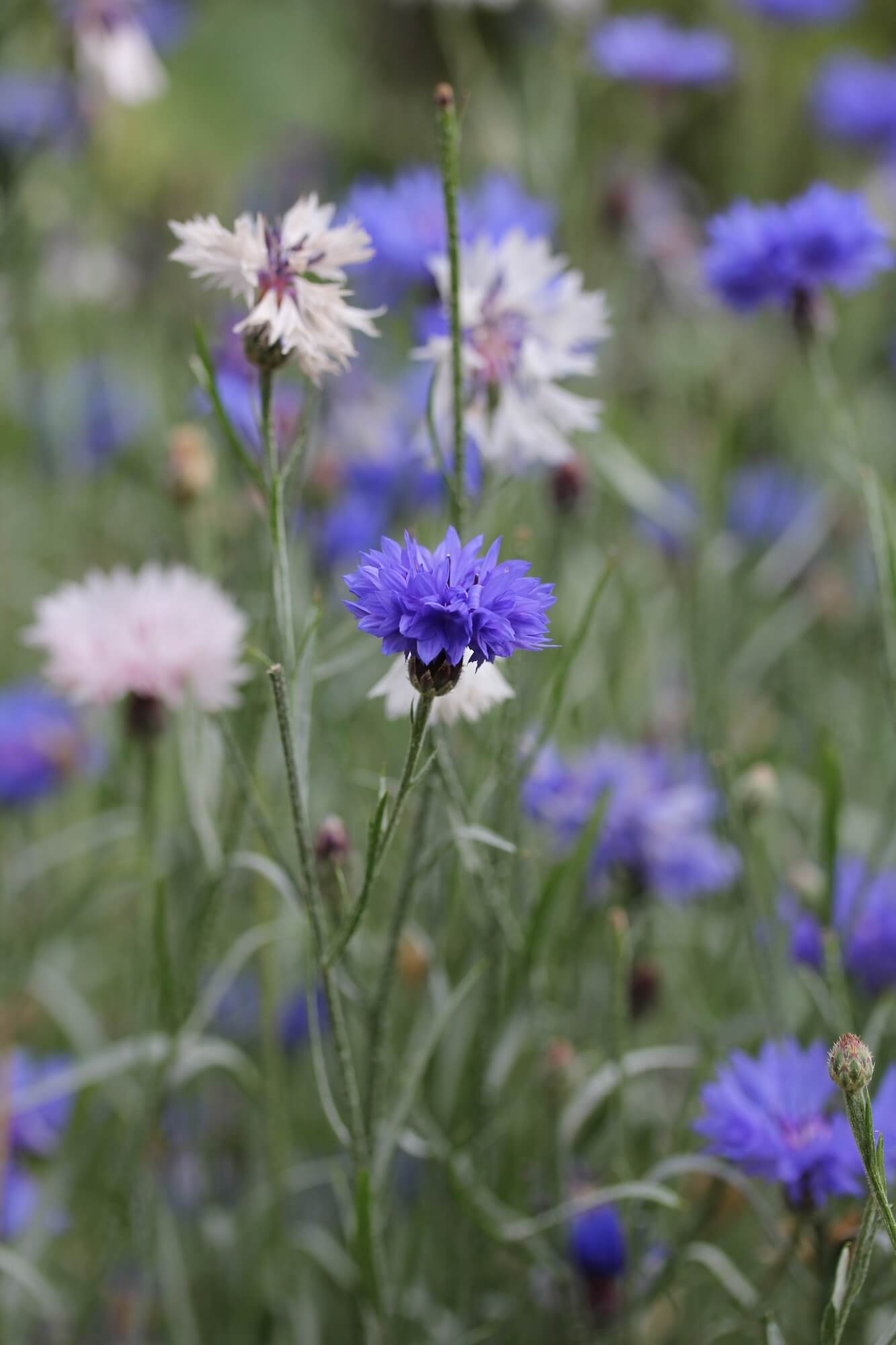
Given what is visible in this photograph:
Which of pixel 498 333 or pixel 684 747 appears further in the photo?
pixel 684 747

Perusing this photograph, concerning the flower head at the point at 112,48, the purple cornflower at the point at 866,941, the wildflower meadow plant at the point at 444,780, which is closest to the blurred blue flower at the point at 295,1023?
the wildflower meadow plant at the point at 444,780

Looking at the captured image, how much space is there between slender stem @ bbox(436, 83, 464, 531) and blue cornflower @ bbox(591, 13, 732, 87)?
0.76 meters

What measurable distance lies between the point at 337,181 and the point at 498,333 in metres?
1.33

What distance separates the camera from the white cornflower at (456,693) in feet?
1.36

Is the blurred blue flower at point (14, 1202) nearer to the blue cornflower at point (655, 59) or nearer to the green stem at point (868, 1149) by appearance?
the green stem at point (868, 1149)

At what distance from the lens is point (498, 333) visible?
50cm

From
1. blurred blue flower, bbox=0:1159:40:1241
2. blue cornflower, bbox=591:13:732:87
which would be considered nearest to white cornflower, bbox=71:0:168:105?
blue cornflower, bbox=591:13:732:87

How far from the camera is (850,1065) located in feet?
1.18

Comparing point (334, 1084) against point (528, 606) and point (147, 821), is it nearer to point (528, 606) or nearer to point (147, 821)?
point (147, 821)

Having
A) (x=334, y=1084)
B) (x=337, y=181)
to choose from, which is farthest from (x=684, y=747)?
(x=337, y=181)

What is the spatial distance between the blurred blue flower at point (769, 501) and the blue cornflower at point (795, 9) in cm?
55

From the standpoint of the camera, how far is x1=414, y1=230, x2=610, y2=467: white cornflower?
1.62ft

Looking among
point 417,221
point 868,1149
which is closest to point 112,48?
point 417,221

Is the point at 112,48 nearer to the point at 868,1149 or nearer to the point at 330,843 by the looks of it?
the point at 330,843
